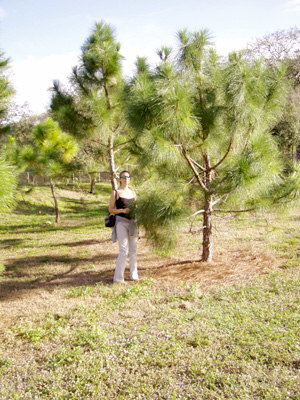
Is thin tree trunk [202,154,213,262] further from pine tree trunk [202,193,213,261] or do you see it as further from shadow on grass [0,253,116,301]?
shadow on grass [0,253,116,301]

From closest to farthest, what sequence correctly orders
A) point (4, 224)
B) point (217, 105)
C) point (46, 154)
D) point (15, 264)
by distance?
point (217, 105) < point (15, 264) < point (46, 154) < point (4, 224)

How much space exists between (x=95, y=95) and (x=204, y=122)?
11.6 feet

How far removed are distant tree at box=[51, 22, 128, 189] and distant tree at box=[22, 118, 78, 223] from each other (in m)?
1.02

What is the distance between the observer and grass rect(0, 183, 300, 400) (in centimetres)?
240

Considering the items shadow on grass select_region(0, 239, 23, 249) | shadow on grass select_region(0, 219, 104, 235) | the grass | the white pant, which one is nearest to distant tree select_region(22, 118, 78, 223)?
shadow on grass select_region(0, 219, 104, 235)

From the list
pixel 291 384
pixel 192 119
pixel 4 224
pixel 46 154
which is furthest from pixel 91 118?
pixel 291 384

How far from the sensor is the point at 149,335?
310cm

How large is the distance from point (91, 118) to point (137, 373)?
6772 millimetres

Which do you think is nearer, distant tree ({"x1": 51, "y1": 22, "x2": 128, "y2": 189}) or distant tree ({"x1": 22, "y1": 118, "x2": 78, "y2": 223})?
distant tree ({"x1": 51, "y1": 22, "x2": 128, "y2": 189})

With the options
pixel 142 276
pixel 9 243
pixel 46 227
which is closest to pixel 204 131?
pixel 142 276

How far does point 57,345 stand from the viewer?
122 inches

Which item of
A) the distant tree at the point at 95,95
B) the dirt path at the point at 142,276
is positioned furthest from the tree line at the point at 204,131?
the distant tree at the point at 95,95

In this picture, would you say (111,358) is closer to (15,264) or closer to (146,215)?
(146,215)

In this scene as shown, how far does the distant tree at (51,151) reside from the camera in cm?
909
